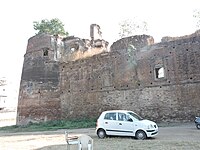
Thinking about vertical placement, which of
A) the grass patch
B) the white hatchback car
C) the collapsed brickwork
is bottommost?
the grass patch

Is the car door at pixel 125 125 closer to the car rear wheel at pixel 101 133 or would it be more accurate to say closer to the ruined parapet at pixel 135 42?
the car rear wheel at pixel 101 133

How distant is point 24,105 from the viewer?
2136 cm

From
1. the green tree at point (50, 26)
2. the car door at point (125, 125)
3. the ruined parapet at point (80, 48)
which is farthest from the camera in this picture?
the green tree at point (50, 26)

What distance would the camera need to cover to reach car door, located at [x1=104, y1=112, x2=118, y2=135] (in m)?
10.8

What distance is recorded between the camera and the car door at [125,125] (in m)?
10.5

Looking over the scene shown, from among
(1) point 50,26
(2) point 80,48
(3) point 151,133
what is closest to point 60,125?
(2) point 80,48

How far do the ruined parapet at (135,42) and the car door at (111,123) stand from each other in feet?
28.3

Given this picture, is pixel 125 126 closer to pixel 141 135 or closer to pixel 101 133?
pixel 141 135

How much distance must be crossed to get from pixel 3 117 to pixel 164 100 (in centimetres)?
2840

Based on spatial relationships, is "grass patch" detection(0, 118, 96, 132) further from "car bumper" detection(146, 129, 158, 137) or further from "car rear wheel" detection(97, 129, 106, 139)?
"car bumper" detection(146, 129, 158, 137)

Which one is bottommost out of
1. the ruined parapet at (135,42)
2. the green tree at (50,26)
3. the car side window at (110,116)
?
the car side window at (110,116)

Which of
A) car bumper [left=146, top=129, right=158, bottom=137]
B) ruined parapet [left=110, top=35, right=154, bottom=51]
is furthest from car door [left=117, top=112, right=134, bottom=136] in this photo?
ruined parapet [left=110, top=35, right=154, bottom=51]

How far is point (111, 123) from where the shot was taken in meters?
10.9

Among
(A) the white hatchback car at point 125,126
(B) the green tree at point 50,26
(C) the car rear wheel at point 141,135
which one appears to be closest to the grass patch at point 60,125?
(A) the white hatchback car at point 125,126
